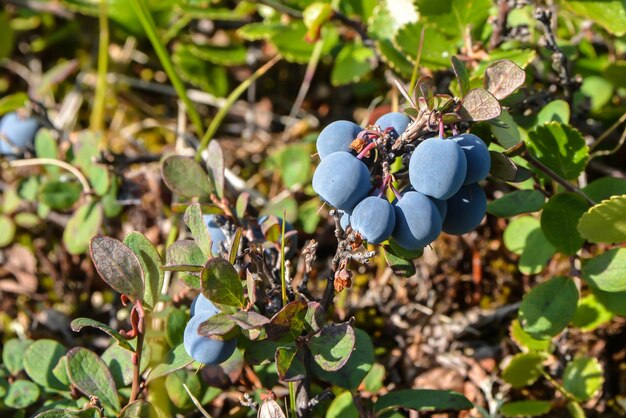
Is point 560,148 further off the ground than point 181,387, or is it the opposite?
point 560,148

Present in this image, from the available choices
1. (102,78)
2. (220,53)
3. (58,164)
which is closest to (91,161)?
(58,164)

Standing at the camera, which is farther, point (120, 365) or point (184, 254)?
point (120, 365)

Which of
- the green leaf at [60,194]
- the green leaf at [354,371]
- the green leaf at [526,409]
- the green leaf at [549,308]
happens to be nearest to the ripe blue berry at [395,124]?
the green leaf at [354,371]

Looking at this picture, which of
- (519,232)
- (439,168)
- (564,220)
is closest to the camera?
(439,168)

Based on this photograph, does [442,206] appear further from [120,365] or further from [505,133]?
[120,365]

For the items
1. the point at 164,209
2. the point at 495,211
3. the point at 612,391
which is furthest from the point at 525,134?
the point at 164,209

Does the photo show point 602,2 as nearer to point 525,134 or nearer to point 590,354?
point 525,134

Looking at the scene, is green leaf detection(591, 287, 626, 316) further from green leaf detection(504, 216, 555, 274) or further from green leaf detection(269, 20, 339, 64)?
green leaf detection(269, 20, 339, 64)
